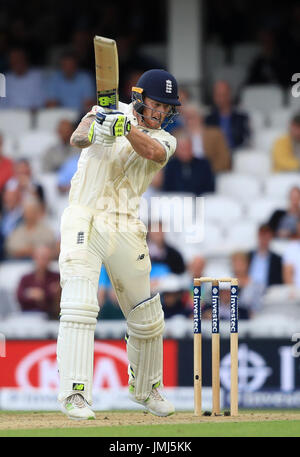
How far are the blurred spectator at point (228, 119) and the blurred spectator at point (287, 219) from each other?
142cm

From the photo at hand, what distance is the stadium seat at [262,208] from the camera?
33.5ft

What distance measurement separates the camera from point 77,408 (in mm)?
5535

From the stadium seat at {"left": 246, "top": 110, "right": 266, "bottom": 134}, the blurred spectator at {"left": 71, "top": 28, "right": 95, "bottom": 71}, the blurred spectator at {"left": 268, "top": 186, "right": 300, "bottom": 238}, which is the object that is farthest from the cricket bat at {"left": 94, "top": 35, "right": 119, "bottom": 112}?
the blurred spectator at {"left": 71, "top": 28, "right": 95, "bottom": 71}

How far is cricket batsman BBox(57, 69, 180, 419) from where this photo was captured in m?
5.57

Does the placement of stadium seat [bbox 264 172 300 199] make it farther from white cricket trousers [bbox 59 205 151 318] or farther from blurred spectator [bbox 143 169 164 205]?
white cricket trousers [bbox 59 205 151 318]

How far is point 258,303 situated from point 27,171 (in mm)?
2854

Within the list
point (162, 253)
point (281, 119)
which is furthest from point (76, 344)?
point (281, 119)

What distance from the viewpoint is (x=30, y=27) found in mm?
12844

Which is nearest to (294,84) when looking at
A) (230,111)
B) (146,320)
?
(230,111)

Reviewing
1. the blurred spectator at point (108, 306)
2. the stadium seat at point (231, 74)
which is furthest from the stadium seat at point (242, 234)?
the stadium seat at point (231, 74)

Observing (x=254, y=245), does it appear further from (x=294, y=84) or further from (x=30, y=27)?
(x=30, y=27)
